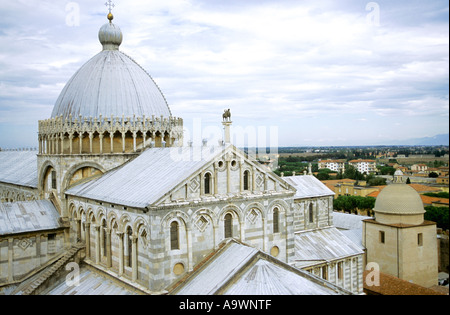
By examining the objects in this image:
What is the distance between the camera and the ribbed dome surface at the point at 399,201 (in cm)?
4097

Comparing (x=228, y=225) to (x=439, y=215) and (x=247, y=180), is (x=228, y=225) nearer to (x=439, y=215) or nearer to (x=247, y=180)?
(x=247, y=180)

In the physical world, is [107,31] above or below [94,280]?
above

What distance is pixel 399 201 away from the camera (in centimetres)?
4131

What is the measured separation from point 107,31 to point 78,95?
19.9 ft

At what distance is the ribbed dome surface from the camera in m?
41.0

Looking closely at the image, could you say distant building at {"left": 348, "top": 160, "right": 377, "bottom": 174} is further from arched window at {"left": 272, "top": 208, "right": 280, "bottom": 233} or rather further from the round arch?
the round arch

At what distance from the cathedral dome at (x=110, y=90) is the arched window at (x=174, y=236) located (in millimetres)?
11112

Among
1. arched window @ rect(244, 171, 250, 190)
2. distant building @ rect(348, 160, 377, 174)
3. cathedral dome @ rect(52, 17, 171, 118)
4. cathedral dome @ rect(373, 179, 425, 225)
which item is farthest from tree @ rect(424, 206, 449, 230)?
distant building @ rect(348, 160, 377, 174)

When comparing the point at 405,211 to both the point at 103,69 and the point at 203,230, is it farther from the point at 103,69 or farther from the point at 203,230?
the point at 103,69

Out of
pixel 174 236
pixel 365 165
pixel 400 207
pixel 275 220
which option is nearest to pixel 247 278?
pixel 174 236

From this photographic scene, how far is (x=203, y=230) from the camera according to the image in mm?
20406

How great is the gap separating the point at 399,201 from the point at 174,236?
29.6 m

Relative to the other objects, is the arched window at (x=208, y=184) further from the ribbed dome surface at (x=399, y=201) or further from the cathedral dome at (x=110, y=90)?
the ribbed dome surface at (x=399, y=201)

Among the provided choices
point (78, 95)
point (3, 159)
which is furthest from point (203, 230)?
point (3, 159)
